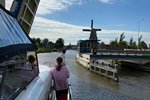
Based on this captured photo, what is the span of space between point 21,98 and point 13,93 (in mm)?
93

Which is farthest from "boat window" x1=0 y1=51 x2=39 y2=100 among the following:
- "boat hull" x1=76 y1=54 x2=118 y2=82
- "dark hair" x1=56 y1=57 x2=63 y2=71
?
"boat hull" x1=76 y1=54 x2=118 y2=82

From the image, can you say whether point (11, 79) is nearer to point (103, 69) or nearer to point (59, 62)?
point (59, 62)

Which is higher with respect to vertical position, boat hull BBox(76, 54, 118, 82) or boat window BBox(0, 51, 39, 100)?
boat window BBox(0, 51, 39, 100)

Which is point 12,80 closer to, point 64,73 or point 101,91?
Answer: point 64,73

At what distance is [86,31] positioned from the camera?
77.9 m

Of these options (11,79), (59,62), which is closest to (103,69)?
(59,62)

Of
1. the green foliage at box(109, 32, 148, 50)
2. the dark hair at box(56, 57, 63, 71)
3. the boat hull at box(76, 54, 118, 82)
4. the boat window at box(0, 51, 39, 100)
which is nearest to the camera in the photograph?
the boat window at box(0, 51, 39, 100)

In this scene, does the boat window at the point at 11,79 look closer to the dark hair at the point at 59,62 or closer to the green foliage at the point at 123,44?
the dark hair at the point at 59,62

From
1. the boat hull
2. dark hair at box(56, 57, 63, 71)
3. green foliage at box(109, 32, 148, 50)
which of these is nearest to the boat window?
dark hair at box(56, 57, 63, 71)

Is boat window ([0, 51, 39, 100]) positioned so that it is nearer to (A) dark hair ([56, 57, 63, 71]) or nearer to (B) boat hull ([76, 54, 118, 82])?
(A) dark hair ([56, 57, 63, 71])

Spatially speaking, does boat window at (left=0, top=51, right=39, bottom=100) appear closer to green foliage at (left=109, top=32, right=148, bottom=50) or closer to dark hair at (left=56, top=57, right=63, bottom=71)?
dark hair at (left=56, top=57, right=63, bottom=71)

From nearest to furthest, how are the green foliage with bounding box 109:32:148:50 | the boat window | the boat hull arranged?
the boat window
the boat hull
the green foliage with bounding box 109:32:148:50

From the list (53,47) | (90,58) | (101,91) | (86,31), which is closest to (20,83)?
(101,91)

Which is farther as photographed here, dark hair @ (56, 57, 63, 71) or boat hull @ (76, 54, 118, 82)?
boat hull @ (76, 54, 118, 82)
